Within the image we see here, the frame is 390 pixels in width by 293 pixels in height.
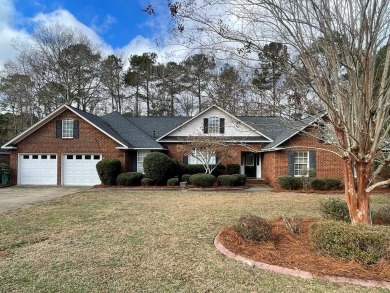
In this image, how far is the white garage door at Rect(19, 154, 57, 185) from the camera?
21.3 m

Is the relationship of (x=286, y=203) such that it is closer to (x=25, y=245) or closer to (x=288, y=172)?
(x=288, y=172)

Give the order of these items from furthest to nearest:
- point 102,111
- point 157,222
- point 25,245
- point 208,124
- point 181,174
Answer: point 102,111
point 208,124
point 181,174
point 157,222
point 25,245

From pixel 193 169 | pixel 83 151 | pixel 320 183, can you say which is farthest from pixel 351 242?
pixel 83 151

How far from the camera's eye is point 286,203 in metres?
12.8

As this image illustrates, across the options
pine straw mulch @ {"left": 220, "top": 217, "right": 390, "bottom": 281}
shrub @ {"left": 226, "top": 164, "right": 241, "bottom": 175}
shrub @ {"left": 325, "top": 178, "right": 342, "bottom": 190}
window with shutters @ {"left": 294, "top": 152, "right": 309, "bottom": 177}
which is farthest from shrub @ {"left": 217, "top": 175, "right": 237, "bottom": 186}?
pine straw mulch @ {"left": 220, "top": 217, "right": 390, "bottom": 281}

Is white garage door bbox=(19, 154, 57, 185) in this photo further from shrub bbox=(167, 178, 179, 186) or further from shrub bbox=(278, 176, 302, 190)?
shrub bbox=(278, 176, 302, 190)

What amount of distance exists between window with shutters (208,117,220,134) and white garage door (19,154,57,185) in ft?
34.2

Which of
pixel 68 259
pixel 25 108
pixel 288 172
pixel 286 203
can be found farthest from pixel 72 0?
pixel 25 108

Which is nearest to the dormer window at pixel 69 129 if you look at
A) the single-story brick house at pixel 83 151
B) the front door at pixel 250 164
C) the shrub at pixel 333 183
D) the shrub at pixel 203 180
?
the single-story brick house at pixel 83 151

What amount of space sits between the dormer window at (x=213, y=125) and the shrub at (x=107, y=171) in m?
6.72

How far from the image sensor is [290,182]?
715 inches

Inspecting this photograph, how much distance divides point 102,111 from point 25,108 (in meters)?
8.83

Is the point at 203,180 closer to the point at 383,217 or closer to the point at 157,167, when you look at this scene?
the point at 157,167

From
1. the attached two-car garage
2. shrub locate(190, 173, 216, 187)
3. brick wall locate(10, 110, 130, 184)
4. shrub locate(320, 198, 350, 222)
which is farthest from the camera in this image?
the attached two-car garage
